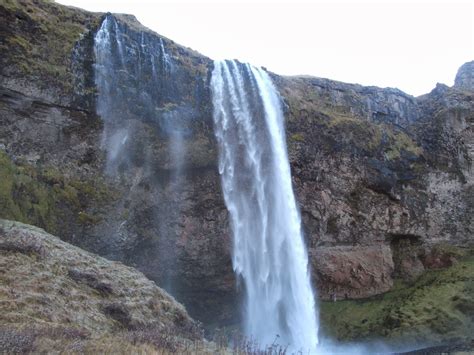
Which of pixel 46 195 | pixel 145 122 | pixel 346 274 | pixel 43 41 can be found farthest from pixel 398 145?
pixel 43 41

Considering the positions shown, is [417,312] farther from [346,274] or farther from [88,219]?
[88,219]

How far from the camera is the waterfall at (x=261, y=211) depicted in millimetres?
25516

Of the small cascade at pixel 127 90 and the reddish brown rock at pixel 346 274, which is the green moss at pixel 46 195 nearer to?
the small cascade at pixel 127 90

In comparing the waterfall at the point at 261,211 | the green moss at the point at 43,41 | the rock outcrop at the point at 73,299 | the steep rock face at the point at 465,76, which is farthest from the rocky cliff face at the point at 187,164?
the steep rock face at the point at 465,76

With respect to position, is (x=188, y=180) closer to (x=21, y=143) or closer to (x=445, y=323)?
(x=21, y=143)

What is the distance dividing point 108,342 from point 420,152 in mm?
28496

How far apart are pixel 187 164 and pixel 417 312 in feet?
48.7

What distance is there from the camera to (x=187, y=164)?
2673 cm

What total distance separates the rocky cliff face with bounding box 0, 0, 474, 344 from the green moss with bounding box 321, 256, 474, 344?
43.8 inches

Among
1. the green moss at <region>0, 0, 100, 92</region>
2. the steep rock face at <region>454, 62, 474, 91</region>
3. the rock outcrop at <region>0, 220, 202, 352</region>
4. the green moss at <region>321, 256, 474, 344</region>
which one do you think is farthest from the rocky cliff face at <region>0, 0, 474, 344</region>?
the steep rock face at <region>454, 62, 474, 91</region>

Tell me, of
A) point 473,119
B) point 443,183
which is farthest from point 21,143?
point 473,119

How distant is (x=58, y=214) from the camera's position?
77.7ft

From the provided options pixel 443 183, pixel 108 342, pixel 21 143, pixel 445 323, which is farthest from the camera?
pixel 443 183

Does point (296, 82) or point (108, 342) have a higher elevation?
point (296, 82)
